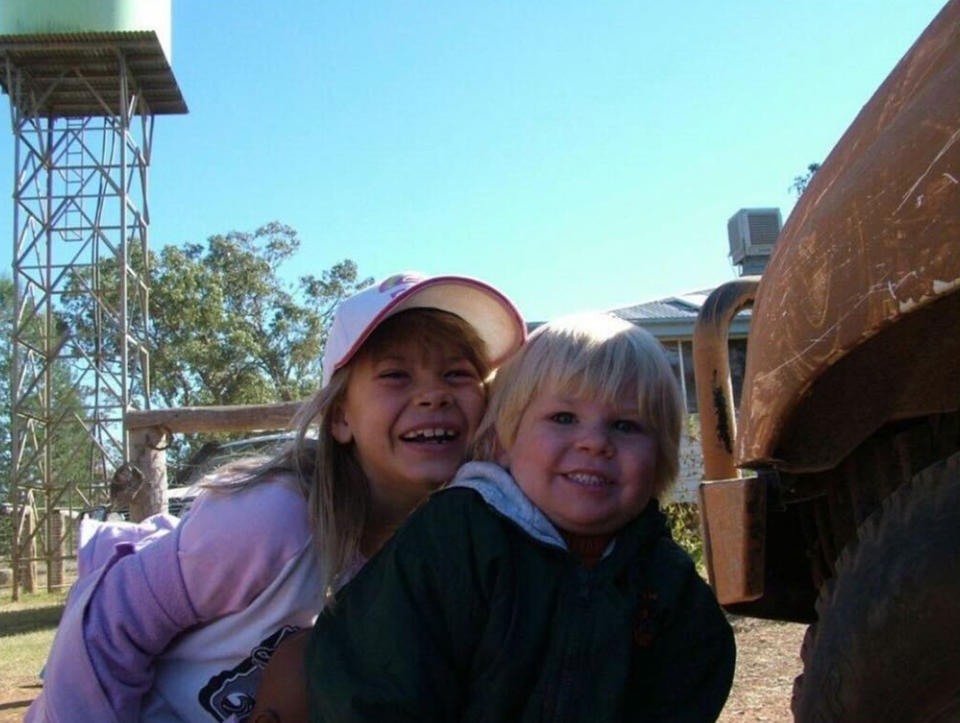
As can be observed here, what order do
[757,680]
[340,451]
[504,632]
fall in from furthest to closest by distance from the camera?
[757,680], [340,451], [504,632]

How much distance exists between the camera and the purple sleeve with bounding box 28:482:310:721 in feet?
6.63

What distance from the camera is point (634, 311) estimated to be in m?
15.0

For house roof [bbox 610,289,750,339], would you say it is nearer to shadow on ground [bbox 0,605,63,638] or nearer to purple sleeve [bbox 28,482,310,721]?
shadow on ground [bbox 0,605,63,638]

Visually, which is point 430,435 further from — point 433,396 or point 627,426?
point 627,426

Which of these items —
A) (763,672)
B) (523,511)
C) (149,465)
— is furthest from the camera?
(149,465)

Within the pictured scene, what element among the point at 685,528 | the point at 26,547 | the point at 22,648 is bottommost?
the point at 22,648

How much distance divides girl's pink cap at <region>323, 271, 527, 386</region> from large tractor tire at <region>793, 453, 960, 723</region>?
963 mm

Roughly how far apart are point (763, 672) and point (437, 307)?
13.3ft

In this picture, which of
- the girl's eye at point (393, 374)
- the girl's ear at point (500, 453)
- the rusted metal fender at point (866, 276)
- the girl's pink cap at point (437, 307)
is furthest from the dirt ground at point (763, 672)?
the rusted metal fender at point (866, 276)

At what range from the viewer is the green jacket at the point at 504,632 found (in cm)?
160

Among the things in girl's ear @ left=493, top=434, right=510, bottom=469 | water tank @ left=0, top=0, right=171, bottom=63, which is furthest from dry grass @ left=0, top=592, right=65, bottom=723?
water tank @ left=0, top=0, right=171, bottom=63

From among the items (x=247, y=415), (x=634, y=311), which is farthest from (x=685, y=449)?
(x=247, y=415)

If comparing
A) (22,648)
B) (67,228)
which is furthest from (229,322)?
(22,648)

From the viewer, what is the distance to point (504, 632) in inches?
64.0
